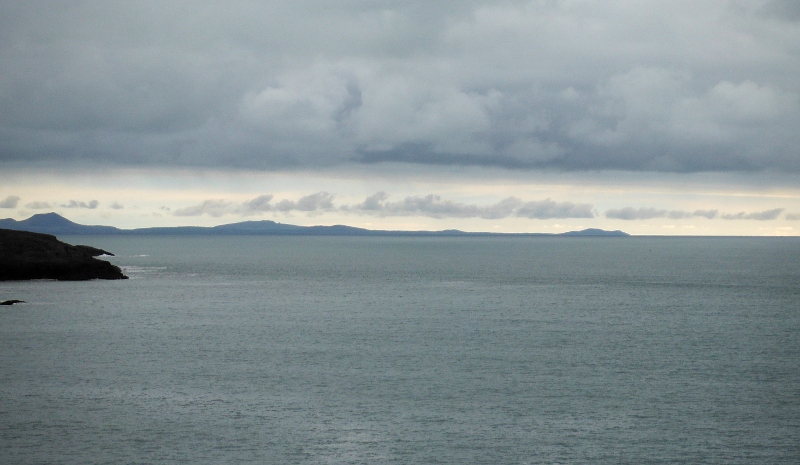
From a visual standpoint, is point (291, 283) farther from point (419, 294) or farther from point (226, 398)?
point (226, 398)

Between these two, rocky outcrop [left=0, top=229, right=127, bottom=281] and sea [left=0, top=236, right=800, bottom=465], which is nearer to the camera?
sea [left=0, top=236, right=800, bottom=465]

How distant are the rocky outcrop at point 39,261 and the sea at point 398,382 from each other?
1305 inches

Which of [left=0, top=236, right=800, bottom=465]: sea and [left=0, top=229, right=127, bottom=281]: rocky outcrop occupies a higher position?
[left=0, top=229, right=127, bottom=281]: rocky outcrop

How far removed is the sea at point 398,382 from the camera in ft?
147

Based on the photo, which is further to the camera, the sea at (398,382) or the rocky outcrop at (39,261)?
the rocky outcrop at (39,261)

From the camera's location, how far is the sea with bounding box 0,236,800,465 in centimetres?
4494

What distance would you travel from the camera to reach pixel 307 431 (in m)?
47.8

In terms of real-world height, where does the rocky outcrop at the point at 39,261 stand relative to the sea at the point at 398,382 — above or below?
above

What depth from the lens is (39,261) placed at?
150 metres

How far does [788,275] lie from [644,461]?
16554 cm

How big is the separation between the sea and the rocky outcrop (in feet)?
109

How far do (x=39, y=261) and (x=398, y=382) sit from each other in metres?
112

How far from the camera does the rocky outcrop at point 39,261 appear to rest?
488 feet

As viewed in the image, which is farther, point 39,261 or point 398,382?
point 39,261
